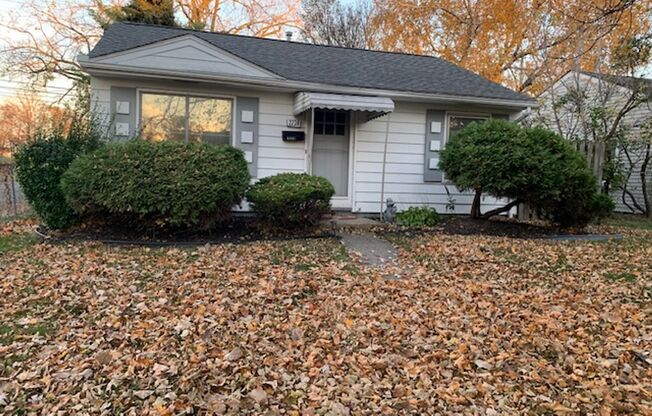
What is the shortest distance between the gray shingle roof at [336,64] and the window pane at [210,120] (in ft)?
3.21

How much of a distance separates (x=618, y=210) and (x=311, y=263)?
12.7 meters

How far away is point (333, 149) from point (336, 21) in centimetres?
1475

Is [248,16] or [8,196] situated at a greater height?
[248,16]

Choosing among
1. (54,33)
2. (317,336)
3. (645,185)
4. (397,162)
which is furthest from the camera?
(54,33)

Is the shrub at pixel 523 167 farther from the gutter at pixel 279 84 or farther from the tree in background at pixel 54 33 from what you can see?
the tree in background at pixel 54 33

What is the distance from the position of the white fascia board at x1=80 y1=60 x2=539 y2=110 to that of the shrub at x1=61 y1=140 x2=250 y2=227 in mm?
1406

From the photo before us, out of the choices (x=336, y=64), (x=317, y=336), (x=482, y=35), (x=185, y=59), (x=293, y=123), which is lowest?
(x=317, y=336)

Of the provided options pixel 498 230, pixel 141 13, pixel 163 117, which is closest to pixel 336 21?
pixel 141 13

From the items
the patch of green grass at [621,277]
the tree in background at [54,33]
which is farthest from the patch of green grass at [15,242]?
the tree in background at [54,33]

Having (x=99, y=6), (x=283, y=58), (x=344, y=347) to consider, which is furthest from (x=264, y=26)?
(x=344, y=347)

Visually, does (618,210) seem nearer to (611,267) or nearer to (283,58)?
(611,267)

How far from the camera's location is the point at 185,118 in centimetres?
755

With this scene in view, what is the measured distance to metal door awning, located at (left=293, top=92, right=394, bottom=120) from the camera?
284 inches

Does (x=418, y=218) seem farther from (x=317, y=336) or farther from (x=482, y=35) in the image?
(x=482, y=35)
